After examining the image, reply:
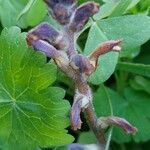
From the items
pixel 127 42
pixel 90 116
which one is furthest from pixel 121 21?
pixel 90 116

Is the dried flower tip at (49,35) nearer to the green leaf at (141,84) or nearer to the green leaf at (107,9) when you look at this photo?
the green leaf at (107,9)

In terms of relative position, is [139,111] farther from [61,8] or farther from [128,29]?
[61,8]

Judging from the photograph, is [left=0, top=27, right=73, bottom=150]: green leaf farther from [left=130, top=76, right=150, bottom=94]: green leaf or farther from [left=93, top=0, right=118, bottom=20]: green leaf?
[left=130, top=76, right=150, bottom=94]: green leaf

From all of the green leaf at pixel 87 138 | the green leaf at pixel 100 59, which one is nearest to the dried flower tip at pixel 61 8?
the green leaf at pixel 100 59

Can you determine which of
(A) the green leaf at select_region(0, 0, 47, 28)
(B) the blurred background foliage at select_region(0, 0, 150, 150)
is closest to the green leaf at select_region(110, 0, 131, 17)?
(B) the blurred background foliage at select_region(0, 0, 150, 150)

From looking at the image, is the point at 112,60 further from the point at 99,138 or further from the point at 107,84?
the point at 107,84

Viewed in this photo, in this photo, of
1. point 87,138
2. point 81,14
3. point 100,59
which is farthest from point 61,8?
point 87,138
